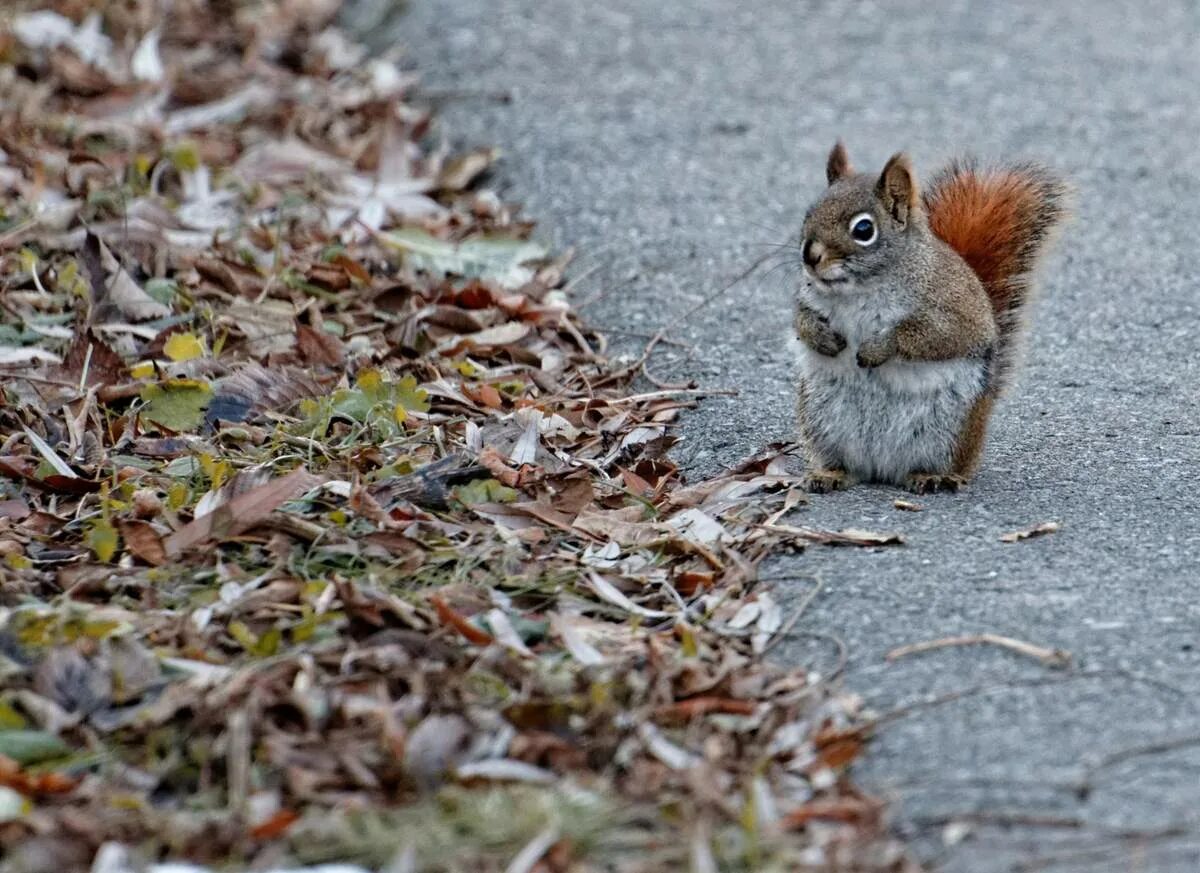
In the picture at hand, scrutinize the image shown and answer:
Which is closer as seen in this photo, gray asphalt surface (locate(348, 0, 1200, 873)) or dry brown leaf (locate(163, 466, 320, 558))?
gray asphalt surface (locate(348, 0, 1200, 873))

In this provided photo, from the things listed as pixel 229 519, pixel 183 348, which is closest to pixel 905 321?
pixel 229 519

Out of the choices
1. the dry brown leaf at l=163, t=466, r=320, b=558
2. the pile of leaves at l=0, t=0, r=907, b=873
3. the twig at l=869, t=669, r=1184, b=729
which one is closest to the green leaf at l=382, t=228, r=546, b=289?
the pile of leaves at l=0, t=0, r=907, b=873

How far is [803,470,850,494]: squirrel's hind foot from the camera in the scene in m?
3.76

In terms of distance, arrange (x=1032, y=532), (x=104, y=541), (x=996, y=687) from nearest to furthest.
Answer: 1. (x=996, y=687)
2. (x=104, y=541)
3. (x=1032, y=532)

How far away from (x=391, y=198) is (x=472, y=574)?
2.63 metres

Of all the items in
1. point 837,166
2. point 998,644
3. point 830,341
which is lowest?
point 998,644

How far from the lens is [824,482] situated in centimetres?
376

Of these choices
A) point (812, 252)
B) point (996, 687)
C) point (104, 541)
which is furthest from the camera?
point (812, 252)

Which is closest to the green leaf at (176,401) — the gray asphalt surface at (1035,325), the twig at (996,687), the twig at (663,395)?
the twig at (663,395)

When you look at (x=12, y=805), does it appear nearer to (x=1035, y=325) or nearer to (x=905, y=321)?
(x=905, y=321)

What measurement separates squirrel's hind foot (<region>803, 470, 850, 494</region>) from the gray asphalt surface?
2.3 inches

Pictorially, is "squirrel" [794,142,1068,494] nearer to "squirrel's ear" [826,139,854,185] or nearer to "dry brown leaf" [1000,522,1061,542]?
"squirrel's ear" [826,139,854,185]

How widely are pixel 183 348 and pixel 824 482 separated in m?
1.62

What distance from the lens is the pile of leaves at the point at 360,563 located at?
2504 millimetres
